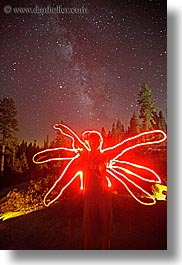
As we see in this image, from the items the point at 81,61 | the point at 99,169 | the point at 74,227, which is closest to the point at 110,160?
the point at 99,169

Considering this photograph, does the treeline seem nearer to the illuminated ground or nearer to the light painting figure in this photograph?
the light painting figure

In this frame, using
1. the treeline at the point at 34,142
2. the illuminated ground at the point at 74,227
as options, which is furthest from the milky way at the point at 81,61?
the illuminated ground at the point at 74,227

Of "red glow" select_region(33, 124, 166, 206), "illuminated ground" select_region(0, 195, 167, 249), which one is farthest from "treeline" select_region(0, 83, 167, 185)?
"illuminated ground" select_region(0, 195, 167, 249)

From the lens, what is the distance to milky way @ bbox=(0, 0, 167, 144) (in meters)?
1.77

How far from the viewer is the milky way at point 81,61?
1.77 m

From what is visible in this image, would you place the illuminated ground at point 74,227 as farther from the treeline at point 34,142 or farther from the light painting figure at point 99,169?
the treeline at point 34,142

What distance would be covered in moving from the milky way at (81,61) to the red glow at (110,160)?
0.07 metres

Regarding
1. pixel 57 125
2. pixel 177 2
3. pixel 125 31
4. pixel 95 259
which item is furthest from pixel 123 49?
pixel 95 259

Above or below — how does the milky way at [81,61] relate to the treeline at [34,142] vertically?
above

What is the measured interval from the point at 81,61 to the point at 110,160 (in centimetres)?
49

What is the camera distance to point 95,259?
1.71 metres

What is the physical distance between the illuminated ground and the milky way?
362 mm

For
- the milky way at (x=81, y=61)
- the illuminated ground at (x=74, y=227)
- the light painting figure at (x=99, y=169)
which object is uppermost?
the milky way at (x=81, y=61)

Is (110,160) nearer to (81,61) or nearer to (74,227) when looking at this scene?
(74,227)
